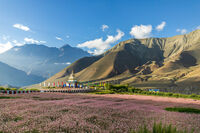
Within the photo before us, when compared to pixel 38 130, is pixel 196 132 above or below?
below

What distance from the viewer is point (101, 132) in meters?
5.61

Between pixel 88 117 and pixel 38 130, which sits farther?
pixel 88 117

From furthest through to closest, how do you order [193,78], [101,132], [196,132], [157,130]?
[193,78] → [196,132] → [101,132] → [157,130]

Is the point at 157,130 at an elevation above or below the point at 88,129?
above

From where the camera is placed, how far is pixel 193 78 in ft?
492

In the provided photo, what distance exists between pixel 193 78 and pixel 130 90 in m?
134

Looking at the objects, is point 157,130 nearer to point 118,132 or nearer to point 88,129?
point 118,132

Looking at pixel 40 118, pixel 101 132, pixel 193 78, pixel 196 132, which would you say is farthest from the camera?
pixel 193 78

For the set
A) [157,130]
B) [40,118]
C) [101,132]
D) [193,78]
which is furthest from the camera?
[193,78]

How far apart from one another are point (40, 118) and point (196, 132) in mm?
7159

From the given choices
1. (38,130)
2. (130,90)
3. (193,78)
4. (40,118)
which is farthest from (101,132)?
(193,78)

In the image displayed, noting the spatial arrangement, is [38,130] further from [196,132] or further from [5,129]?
[196,132]

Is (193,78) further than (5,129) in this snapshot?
Yes

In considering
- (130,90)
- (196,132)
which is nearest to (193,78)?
(130,90)
